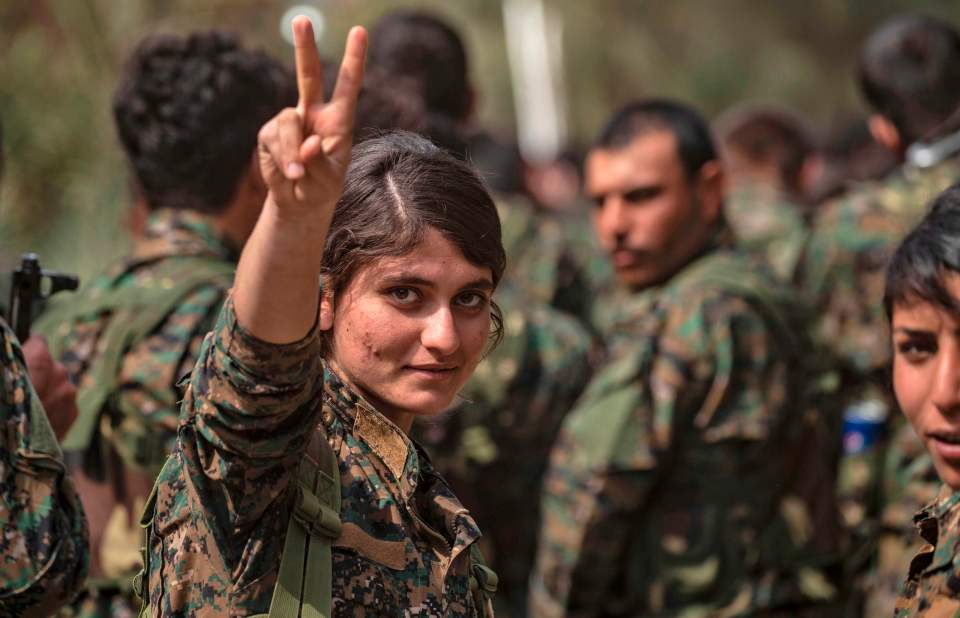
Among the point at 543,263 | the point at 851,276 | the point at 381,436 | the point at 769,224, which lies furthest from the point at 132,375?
the point at 769,224

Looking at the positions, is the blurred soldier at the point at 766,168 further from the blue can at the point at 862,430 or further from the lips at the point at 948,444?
the lips at the point at 948,444

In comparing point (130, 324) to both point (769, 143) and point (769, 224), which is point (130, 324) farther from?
point (769, 143)

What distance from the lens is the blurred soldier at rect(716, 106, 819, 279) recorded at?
884cm

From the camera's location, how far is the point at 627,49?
84.7ft

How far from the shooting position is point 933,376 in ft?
10.2

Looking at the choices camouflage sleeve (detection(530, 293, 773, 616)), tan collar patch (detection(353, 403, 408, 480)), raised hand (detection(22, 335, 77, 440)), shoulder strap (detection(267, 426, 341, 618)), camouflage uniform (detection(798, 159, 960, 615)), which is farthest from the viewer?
camouflage uniform (detection(798, 159, 960, 615))

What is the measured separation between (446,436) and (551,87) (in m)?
17.2

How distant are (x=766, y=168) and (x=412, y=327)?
759 centimetres

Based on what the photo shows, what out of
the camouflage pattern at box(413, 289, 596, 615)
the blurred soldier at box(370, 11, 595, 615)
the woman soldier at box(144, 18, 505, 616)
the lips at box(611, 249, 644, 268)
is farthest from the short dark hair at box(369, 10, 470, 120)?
the woman soldier at box(144, 18, 505, 616)

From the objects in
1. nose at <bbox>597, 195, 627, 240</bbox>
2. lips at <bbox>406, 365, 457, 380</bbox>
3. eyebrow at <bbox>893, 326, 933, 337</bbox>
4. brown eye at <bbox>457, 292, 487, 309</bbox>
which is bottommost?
nose at <bbox>597, 195, 627, 240</bbox>

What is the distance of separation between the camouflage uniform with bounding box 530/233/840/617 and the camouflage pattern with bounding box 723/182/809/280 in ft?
6.30

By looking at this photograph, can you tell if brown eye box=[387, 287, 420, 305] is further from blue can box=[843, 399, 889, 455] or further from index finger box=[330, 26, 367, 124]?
blue can box=[843, 399, 889, 455]

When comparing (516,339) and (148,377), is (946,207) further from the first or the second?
(516,339)

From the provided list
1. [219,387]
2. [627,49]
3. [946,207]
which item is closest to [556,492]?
[946,207]
